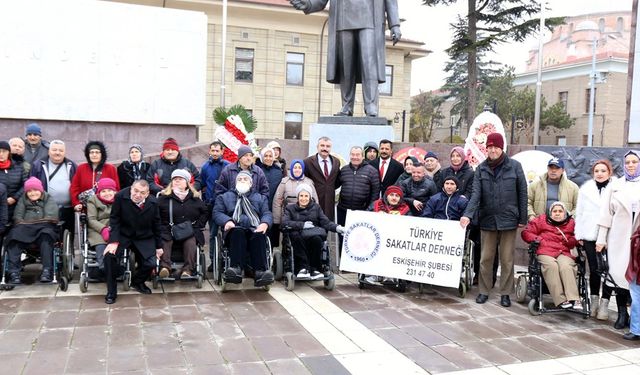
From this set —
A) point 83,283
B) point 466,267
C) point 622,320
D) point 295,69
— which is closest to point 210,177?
point 83,283

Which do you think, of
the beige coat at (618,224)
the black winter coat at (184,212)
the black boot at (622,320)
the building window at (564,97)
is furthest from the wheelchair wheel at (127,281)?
the building window at (564,97)

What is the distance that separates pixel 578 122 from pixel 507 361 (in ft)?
148

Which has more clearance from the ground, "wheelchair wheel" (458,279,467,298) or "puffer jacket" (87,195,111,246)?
"puffer jacket" (87,195,111,246)

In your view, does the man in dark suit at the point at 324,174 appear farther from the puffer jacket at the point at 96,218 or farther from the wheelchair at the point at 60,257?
the wheelchair at the point at 60,257

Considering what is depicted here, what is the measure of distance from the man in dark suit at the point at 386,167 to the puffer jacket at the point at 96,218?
3285 millimetres

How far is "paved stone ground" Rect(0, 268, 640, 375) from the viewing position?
4152 millimetres

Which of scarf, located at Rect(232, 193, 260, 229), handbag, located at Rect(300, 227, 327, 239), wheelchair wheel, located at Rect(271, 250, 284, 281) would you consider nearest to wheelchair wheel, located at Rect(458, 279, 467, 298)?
handbag, located at Rect(300, 227, 327, 239)

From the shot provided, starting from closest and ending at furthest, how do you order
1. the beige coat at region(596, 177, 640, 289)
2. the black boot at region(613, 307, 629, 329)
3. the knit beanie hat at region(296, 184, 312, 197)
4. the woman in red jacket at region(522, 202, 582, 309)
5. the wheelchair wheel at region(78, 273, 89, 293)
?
the beige coat at region(596, 177, 640, 289) < the black boot at region(613, 307, 629, 329) < the woman in red jacket at region(522, 202, 582, 309) < the wheelchair wheel at region(78, 273, 89, 293) < the knit beanie hat at region(296, 184, 312, 197)

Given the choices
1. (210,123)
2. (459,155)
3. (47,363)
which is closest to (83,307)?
(47,363)

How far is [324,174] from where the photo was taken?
718 centimetres

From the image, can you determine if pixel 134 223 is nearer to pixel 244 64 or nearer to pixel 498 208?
pixel 498 208

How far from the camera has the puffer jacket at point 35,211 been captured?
6078mm

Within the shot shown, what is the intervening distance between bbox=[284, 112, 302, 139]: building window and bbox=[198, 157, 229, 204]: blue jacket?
22.5 m

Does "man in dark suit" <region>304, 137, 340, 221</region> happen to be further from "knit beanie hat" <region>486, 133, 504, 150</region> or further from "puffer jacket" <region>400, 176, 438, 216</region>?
"knit beanie hat" <region>486, 133, 504, 150</region>
